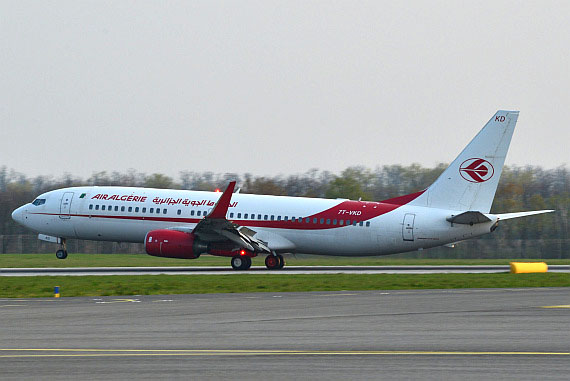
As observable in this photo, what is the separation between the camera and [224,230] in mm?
43781

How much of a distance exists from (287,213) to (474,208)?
9.45 meters

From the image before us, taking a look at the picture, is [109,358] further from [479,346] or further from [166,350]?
[479,346]

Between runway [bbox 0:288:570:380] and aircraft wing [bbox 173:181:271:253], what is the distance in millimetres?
15606

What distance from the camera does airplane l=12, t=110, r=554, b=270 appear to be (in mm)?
43656

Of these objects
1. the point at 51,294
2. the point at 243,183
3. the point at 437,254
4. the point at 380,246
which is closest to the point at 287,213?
the point at 380,246

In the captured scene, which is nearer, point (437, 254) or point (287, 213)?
point (287, 213)

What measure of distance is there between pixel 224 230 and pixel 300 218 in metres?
4.14

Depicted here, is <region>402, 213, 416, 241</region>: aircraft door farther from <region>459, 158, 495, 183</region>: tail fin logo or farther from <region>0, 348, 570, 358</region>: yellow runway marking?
<region>0, 348, 570, 358</region>: yellow runway marking

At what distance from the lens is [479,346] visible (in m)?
16.2

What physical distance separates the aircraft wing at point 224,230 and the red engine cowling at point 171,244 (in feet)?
1.61

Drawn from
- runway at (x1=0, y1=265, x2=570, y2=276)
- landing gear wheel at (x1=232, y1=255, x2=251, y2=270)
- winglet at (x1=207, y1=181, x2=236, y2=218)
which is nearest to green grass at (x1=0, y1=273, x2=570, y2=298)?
runway at (x1=0, y1=265, x2=570, y2=276)

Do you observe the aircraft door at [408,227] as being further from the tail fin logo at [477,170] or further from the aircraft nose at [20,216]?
the aircraft nose at [20,216]

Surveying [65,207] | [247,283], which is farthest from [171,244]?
[247,283]

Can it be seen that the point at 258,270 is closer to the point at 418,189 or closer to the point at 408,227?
the point at 408,227
